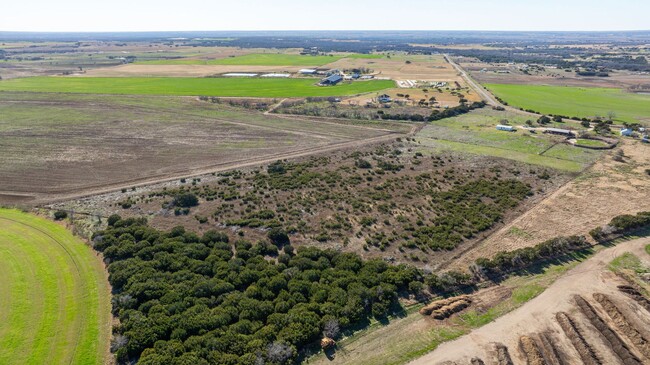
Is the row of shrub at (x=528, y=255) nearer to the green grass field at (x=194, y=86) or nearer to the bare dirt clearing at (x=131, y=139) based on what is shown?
the bare dirt clearing at (x=131, y=139)

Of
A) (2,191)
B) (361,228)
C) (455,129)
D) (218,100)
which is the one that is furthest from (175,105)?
(361,228)

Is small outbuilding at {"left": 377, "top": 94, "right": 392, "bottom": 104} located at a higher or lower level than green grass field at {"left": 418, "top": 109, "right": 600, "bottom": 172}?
higher

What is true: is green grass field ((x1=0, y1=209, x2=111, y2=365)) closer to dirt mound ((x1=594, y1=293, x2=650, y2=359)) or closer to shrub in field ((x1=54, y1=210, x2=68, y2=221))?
shrub in field ((x1=54, y1=210, x2=68, y2=221))

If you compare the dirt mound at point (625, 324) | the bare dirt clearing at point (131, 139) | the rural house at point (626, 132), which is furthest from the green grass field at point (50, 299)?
the rural house at point (626, 132)

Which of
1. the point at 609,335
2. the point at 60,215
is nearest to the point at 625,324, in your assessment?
the point at 609,335

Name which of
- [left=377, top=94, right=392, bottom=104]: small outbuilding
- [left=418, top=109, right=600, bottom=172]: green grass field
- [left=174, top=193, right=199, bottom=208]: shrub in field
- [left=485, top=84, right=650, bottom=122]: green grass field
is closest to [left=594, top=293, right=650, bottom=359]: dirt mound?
[left=418, top=109, right=600, bottom=172]: green grass field

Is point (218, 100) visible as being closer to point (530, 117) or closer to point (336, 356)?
point (530, 117)
